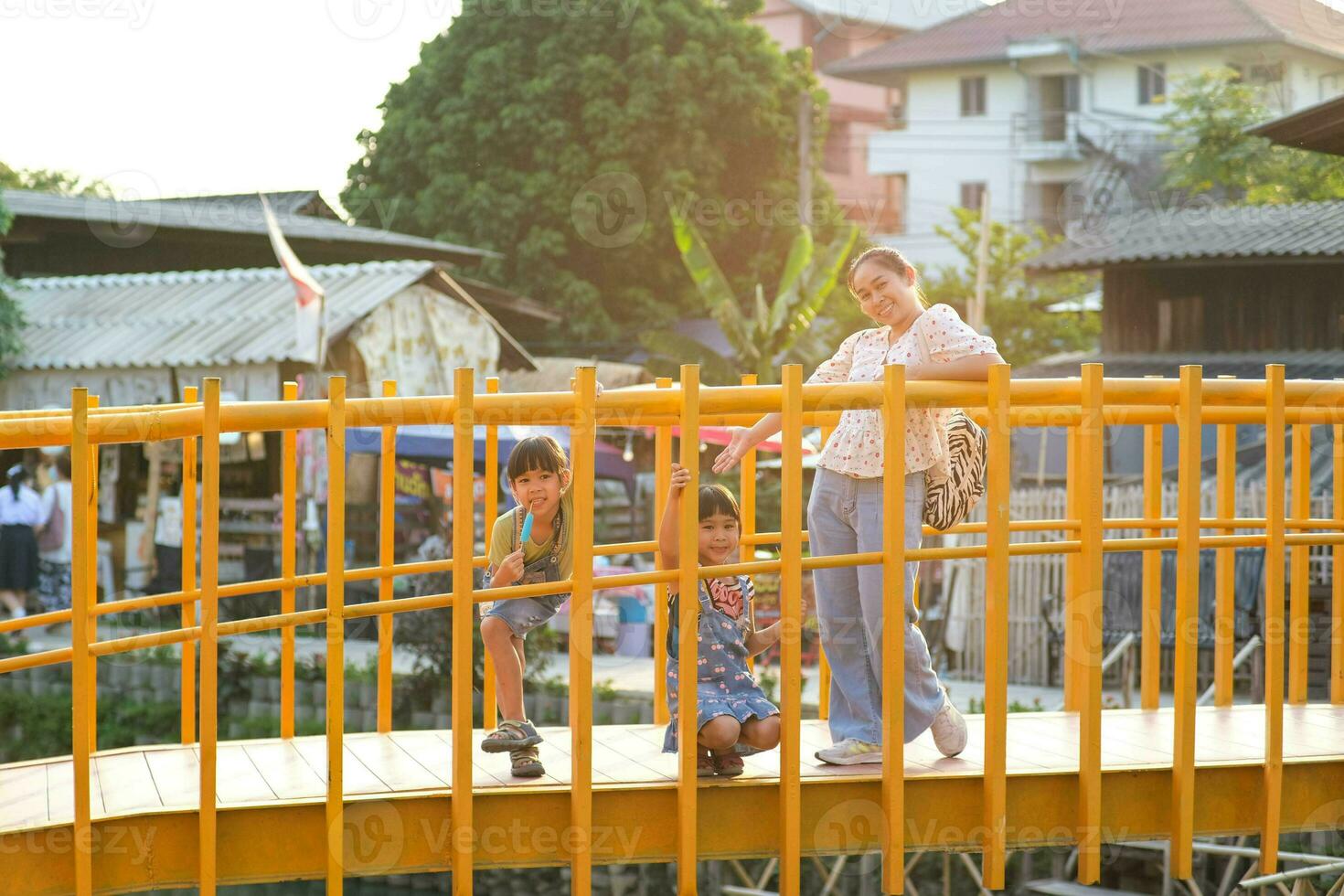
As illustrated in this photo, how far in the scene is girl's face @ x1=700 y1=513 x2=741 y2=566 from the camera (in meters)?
4.62

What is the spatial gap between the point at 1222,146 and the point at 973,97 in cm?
1516

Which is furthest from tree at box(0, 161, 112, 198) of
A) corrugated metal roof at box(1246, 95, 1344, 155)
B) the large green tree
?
corrugated metal roof at box(1246, 95, 1344, 155)

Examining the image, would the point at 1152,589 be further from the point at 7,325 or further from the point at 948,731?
the point at 7,325

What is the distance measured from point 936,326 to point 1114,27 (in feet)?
114

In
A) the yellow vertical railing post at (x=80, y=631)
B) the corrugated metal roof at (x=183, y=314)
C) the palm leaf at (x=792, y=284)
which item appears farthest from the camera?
the palm leaf at (x=792, y=284)

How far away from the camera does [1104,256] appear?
18500 mm

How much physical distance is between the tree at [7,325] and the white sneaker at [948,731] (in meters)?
15.5

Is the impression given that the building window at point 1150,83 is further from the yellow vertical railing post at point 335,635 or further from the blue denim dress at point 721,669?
the yellow vertical railing post at point 335,635

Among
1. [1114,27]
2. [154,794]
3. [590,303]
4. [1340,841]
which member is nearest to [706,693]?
[154,794]

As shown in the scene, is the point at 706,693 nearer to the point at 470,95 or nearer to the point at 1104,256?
the point at 1104,256

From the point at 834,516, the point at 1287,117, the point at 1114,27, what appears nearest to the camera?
the point at 834,516

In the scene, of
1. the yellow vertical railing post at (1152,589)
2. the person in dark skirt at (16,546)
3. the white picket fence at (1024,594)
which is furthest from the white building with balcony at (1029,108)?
the yellow vertical railing post at (1152,589)

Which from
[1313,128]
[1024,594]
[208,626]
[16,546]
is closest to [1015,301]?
[1024,594]

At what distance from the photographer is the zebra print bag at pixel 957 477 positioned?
14.9 feet
